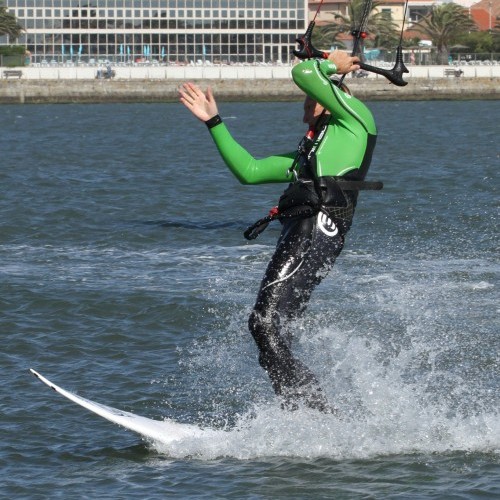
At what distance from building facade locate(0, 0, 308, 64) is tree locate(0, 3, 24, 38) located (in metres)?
7.03

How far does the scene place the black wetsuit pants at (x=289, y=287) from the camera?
27.5 ft

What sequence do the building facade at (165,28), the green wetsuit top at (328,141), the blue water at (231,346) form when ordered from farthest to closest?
the building facade at (165,28), the blue water at (231,346), the green wetsuit top at (328,141)

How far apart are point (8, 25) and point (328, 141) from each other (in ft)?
328

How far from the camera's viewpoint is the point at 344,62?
27.3 ft

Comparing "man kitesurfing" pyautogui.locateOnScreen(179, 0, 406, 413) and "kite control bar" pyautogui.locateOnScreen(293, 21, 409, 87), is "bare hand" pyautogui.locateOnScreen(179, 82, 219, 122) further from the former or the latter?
"kite control bar" pyautogui.locateOnScreen(293, 21, 409, 87)

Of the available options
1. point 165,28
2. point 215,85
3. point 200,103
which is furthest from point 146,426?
point 165,28

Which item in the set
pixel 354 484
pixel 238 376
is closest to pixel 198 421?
pixel 238 376

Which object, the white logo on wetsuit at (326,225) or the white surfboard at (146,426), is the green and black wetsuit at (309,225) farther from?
the white surfboard at (146,426)

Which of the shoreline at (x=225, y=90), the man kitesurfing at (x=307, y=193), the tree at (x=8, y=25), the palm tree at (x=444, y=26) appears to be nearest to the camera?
the man kitesurfing at (x=307, y=193)

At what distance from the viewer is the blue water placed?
8.89 metres

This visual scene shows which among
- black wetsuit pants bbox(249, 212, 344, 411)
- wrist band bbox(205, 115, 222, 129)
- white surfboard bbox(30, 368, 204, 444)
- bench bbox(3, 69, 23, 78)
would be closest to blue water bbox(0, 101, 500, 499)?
white surfboard bbox(30, 368, 204, 444)

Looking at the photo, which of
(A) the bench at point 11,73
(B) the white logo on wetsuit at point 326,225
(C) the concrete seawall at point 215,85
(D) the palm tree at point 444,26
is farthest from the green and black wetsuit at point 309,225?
(D) the palm tree at point 444,26

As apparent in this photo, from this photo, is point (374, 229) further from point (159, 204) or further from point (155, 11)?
point (155, 11)

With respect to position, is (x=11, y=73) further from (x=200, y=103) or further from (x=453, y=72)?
(x=200, y=103)
